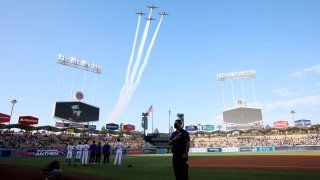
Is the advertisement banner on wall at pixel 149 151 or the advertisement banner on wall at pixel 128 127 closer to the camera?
the advertisement banner on wall at pixel 149 151

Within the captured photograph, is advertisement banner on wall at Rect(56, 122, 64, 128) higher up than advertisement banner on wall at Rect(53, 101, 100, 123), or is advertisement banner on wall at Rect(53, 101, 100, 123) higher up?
advertisement banner on wall at Rect(53, 101, 100, 123)

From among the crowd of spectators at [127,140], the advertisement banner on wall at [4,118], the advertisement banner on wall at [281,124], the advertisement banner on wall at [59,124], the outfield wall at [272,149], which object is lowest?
the outfield wall at [272,149]

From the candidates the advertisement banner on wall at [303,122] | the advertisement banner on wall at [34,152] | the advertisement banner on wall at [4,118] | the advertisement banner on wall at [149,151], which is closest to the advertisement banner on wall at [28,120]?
the advertisement banner on wall at [4,118]

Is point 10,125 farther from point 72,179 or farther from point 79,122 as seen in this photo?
point 72,179

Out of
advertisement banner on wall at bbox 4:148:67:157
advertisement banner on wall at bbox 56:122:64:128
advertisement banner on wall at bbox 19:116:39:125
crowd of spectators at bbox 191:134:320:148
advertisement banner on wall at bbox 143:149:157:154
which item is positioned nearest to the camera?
advertisement banner on wall at bbox 4:148:67:157

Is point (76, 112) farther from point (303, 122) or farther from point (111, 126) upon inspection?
point (303, 122)

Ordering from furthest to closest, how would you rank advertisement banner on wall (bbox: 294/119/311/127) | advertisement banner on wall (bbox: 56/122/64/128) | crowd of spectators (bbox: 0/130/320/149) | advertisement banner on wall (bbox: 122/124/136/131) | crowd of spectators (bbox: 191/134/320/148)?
advertisement banner on wall (bbox: 122/124/136/131), advertisement banner on wall (bbox: 294/119/311/127), crowd of spectators (bbox: 191/134/320/148), advertisement banner on wall (bbox: 56/122/64/128), crowd of spectators (bbox: 0/130/320/149)

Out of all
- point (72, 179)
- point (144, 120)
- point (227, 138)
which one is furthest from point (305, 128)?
point (72, 179)

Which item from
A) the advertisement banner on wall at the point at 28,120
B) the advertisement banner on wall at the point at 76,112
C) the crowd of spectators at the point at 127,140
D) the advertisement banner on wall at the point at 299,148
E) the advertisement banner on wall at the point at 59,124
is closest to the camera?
the advertisement banner on wall at the point at 299,148

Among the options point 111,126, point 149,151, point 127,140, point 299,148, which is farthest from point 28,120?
point 299,148

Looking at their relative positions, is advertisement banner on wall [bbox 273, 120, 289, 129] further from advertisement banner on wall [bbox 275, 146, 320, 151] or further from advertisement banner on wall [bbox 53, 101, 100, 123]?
advertisement banner on wall [bbox 53, 101, 100, 123]

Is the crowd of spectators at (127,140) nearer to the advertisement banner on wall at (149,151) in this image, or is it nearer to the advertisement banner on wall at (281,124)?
the advertisement banner on wall at (281,124)

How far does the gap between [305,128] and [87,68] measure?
68.7m

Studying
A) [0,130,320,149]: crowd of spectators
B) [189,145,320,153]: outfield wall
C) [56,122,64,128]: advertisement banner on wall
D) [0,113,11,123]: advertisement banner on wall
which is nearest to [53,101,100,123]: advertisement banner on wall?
[0,130,320,149]: crowd of spectators
